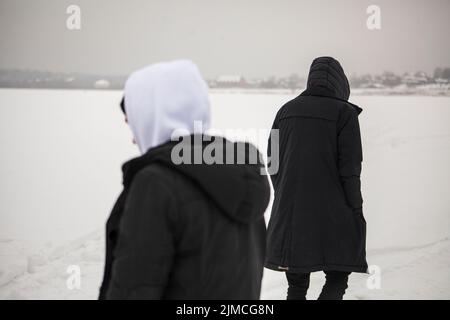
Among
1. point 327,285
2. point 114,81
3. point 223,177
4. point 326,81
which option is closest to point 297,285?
point 327,285

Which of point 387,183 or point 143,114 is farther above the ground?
point 143,114

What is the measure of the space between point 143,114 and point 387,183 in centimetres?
253

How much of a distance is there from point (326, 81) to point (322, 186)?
0.43 meters

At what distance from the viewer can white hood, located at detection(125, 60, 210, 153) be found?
3.79ft

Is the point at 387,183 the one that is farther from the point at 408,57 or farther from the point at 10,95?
the point at 10,95

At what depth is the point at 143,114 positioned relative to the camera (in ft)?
3.83

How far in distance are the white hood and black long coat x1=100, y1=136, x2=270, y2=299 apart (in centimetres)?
6

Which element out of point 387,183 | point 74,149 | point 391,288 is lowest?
point 391,288

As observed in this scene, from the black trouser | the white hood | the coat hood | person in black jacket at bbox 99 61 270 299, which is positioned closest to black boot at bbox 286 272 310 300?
the black trouser

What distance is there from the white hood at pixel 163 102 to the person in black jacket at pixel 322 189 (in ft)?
3.69

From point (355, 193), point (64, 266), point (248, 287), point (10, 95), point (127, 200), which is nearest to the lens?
point (127, 200)

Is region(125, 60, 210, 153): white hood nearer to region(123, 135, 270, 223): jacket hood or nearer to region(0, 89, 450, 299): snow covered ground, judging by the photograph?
region(123, 135, 270, 223): jacket hood

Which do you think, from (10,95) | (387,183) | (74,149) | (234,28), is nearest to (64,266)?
(74,149)

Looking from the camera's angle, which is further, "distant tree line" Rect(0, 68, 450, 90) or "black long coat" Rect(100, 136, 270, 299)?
"distant tree line" Rect(0, 68, 450, 90)
